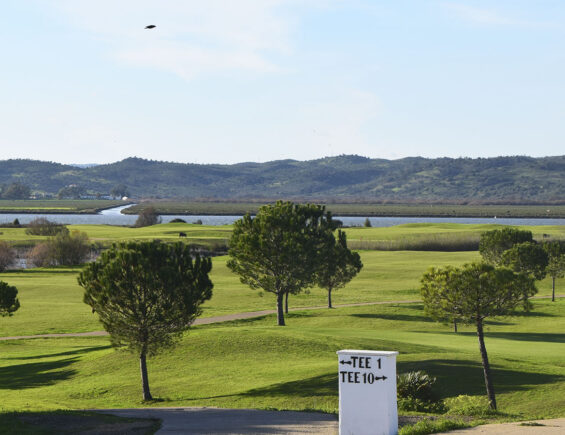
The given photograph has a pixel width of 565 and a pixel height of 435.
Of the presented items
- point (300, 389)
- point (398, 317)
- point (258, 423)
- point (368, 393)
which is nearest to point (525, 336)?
point (398, 317)

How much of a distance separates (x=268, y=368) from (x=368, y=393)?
1893 centimetres

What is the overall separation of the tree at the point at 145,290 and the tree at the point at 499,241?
5259cm

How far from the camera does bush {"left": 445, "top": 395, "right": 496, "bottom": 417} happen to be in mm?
24781

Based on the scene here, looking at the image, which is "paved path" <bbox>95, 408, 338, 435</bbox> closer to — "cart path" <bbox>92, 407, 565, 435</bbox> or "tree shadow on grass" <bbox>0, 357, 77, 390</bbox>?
"cart path" <bbox>92, 407, 565, 435</bbox>

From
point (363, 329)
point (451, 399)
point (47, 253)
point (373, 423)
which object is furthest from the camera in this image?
point (47, 253)

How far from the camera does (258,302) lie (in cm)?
7475

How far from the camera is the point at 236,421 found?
24.2 m

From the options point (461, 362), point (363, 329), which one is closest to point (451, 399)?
point (461, 362)

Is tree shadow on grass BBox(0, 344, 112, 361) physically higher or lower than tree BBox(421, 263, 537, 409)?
lower

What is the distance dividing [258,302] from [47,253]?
5044cm

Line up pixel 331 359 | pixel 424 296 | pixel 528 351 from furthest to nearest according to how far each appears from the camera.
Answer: pixel 528 351
pixel 331 359
pixel 424 296

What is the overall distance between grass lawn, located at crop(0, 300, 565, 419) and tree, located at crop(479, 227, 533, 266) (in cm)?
2385

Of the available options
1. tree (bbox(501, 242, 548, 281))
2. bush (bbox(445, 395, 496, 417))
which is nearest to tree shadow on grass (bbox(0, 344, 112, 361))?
bush (bbox(445, 395, 496, 417))

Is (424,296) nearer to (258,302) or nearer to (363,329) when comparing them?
(363,329)
